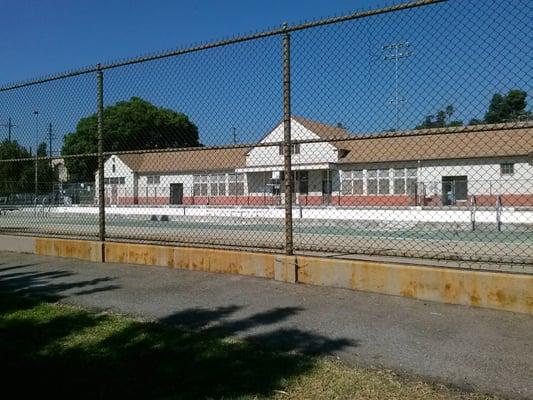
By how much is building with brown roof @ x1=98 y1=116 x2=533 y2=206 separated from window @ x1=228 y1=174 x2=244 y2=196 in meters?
0.04

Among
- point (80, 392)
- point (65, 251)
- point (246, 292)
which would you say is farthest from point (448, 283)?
point (65, 251)

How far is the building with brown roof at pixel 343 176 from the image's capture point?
12.0 m

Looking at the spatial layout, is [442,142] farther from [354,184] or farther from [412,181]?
[412,181]

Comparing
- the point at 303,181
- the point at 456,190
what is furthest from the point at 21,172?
the point at 456,190

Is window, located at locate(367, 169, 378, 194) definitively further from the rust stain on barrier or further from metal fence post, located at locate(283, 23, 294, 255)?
the rust stain on barrier

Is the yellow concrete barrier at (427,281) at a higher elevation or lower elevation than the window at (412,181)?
lower

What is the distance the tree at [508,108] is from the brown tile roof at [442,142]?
13 centimetres

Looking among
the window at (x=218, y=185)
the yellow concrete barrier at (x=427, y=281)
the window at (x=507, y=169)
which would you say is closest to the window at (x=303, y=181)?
the window at (x=218, y=185)

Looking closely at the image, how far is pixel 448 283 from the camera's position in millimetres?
5441

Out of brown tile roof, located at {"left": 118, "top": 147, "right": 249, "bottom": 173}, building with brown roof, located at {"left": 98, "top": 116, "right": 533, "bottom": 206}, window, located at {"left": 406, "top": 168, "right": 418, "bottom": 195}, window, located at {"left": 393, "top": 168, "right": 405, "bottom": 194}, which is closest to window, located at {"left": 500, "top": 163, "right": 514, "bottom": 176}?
building with brown roof, located at {"left": 98, "top": 116, "right": 533, "bottom": 206}

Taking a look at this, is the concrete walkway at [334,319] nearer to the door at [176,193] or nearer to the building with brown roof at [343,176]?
the building with brown roof at [343,176]

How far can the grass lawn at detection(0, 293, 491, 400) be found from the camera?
3.33 metres

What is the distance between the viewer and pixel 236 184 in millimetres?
20031

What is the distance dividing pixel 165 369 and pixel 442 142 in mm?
12335
